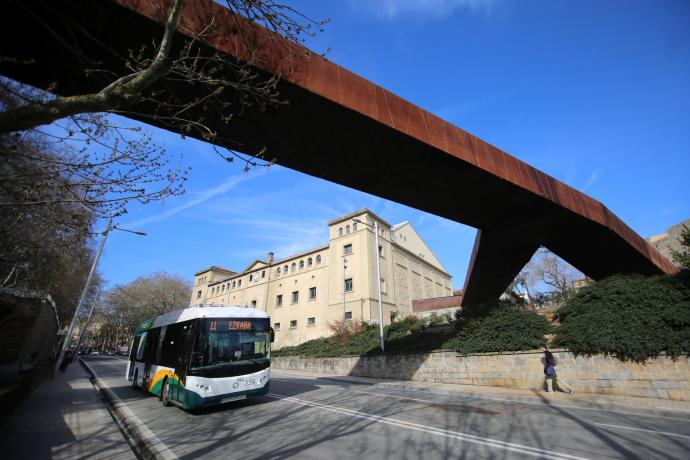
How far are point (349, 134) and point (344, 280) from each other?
32015 mm

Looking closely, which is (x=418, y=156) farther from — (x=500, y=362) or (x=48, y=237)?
(x=48, y=237)

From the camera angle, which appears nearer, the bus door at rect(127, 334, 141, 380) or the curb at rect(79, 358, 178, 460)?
the curb at rect(79, 358, 178, 460)

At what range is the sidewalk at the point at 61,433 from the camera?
18.8 ft

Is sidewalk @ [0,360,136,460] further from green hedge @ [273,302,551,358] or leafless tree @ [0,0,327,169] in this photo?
green hedge @ [273,302,551,358]

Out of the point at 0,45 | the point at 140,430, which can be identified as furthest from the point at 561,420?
the point at 0,45

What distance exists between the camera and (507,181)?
848 cm

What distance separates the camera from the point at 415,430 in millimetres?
6742

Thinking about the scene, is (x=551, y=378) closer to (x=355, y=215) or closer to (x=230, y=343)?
(x=230, y=343)

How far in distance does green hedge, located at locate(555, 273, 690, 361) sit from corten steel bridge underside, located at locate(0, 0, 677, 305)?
146 centimetres

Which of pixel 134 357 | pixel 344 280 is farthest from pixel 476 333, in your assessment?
pixel 344 280

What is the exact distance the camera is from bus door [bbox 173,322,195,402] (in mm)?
9414

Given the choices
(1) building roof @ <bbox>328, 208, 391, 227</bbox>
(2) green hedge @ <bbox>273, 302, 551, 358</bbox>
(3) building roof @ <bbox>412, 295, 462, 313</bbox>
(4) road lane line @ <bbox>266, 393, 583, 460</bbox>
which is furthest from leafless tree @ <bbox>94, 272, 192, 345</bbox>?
(4) road lane line @ <bbox>266, 393, 583, 460</bbox>

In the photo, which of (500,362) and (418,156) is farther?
(500,362)

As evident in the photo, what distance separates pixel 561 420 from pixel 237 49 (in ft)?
33.4
